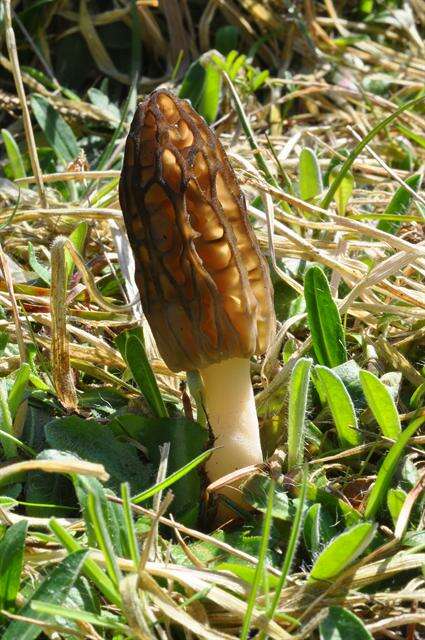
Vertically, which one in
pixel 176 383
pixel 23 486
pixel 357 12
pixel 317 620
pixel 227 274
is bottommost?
pixel 317 620

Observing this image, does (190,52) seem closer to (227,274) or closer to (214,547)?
(227,274)

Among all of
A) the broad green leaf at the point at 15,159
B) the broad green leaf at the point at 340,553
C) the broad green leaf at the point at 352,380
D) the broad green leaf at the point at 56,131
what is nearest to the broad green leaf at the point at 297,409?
the broad green leaf at the point at 352,380

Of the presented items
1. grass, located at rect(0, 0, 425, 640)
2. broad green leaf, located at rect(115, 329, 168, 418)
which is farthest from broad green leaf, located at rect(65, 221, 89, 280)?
broad green leaf, located at rect(115, 329, 168, 418)

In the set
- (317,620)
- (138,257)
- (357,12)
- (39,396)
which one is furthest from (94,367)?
(357,12)

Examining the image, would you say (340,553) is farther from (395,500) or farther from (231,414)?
(231,414)

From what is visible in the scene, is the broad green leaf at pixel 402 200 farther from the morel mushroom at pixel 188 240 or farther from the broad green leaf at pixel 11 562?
the broad green leaf at pixel 11 562

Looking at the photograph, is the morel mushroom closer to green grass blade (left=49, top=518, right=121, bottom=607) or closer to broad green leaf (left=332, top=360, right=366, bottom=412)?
broad green leaf (left=332, top=360, right=366, bottom=412)

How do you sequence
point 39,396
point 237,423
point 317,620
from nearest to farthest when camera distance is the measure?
1. point 317,620
2. point 237,423
3. point 39,396
